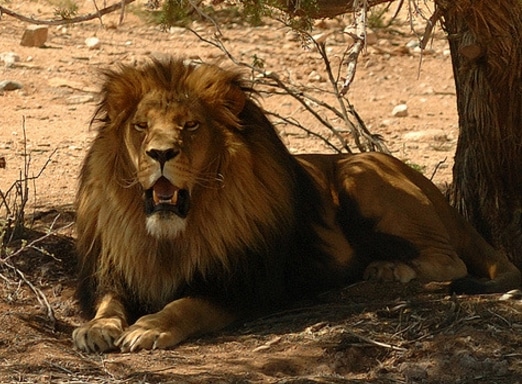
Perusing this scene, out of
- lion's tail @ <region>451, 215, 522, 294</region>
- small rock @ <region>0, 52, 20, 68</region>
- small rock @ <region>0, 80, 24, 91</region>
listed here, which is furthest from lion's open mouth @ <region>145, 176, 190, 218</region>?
small rock @ <region>0, 52, 20, 68</region>

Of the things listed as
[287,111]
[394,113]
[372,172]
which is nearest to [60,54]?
[287,111]

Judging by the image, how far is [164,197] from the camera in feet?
15.1

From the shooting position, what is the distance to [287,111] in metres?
9.80

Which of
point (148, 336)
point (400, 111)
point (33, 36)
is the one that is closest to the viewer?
point (148, 336)

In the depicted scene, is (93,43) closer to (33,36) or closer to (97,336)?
(33,36)

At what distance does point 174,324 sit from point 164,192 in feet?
1.65

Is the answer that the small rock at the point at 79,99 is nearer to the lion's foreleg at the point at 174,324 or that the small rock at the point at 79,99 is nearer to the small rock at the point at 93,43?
the small rock at the point at 93,43

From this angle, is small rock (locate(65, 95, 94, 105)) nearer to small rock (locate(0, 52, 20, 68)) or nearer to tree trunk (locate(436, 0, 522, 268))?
small rock (locate(0, 52, 20, 68))

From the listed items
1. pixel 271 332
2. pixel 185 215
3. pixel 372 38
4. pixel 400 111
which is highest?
pixel 372 38

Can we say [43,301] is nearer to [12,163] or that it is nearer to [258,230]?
[258,230]

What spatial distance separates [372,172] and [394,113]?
438cm

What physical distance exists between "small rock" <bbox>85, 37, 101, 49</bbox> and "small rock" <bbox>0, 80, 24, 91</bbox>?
154 cm

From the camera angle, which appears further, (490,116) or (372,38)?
(372,38)

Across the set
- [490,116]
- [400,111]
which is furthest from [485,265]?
[400,111]
